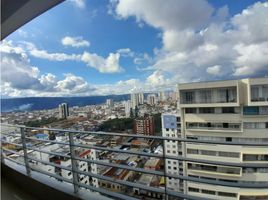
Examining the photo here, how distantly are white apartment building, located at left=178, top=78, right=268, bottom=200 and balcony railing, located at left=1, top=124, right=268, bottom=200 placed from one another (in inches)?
11.0

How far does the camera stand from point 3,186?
9.00 ft

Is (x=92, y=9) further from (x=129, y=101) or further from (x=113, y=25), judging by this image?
(x=129, y=101)

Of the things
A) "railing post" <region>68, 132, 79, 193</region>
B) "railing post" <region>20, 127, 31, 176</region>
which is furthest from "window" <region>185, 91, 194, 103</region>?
"railing post" <region>20, 127, 31, 176</region>

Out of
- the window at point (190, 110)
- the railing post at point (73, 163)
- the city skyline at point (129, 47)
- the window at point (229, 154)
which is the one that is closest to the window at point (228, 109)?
the window at point (190, 110)

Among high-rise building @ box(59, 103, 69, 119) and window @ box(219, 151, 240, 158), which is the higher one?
high-rise building @ box(59, 103, 69, 119)

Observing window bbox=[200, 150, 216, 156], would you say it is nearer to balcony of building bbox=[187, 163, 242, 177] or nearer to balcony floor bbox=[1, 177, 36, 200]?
balcony of building bbox=[187, 163, 242, 177]

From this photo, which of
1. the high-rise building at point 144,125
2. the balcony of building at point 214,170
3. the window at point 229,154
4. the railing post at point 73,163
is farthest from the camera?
the high-rise building at point 144,125

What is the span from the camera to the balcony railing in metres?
1.43

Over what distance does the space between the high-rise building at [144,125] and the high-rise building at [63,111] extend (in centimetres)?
109

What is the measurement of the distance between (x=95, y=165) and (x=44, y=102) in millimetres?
1863

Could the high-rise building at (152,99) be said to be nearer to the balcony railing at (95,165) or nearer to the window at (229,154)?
the balcony railing at (95,165)

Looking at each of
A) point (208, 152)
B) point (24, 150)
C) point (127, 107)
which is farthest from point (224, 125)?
point (24, 150)

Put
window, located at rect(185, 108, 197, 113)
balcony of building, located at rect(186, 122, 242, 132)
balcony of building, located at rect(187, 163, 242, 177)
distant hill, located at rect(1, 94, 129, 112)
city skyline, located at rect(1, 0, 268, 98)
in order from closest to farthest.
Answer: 1. balcony of building, located at rect(187, 163, 242, 177)
2. balcony of building, located at rect(186, 122, 242, 132)
3. window, located at rect(185, 108, 197, 113)
4. city skyline, located at rect(1, 0, 268, 98)
5. distant hill, located at rect(1, 94, 129, 112)

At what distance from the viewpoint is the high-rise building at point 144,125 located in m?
2.20
